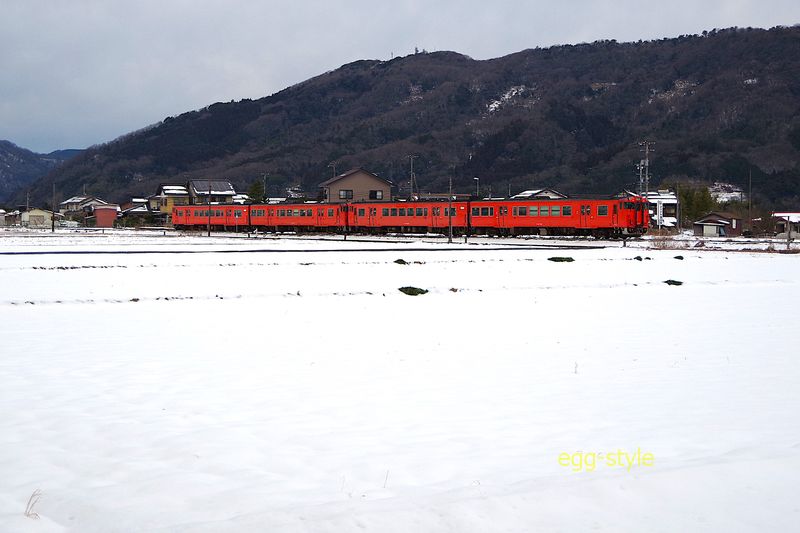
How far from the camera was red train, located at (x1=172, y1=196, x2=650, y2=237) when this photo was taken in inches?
2106

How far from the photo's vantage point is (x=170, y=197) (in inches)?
5113

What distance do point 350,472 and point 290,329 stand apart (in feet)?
27.7

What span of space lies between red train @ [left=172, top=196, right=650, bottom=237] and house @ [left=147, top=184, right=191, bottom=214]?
147ft

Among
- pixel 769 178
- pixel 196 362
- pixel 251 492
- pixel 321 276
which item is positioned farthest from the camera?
pixel 769 178

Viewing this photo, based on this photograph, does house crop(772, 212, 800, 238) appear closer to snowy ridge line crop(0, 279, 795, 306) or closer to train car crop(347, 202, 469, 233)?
train car crop(347, 202, 469, 233)

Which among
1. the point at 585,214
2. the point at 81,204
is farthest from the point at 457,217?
the point at 81,204

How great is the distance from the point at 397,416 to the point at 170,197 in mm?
127773

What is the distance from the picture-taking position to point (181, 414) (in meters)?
8.66

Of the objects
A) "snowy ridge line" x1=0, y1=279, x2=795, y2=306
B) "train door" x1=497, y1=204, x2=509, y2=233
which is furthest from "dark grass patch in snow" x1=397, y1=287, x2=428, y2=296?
"train door" x1=497, y1=204, x2=509, y2=233

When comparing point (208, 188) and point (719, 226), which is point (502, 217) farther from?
point (208, 188)

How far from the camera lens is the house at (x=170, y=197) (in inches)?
5079

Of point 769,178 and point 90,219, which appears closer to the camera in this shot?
point 90,219

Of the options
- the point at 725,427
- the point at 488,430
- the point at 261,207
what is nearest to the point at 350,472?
the point at 488,430

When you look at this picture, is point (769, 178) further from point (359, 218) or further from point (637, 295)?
point (637, 295)
